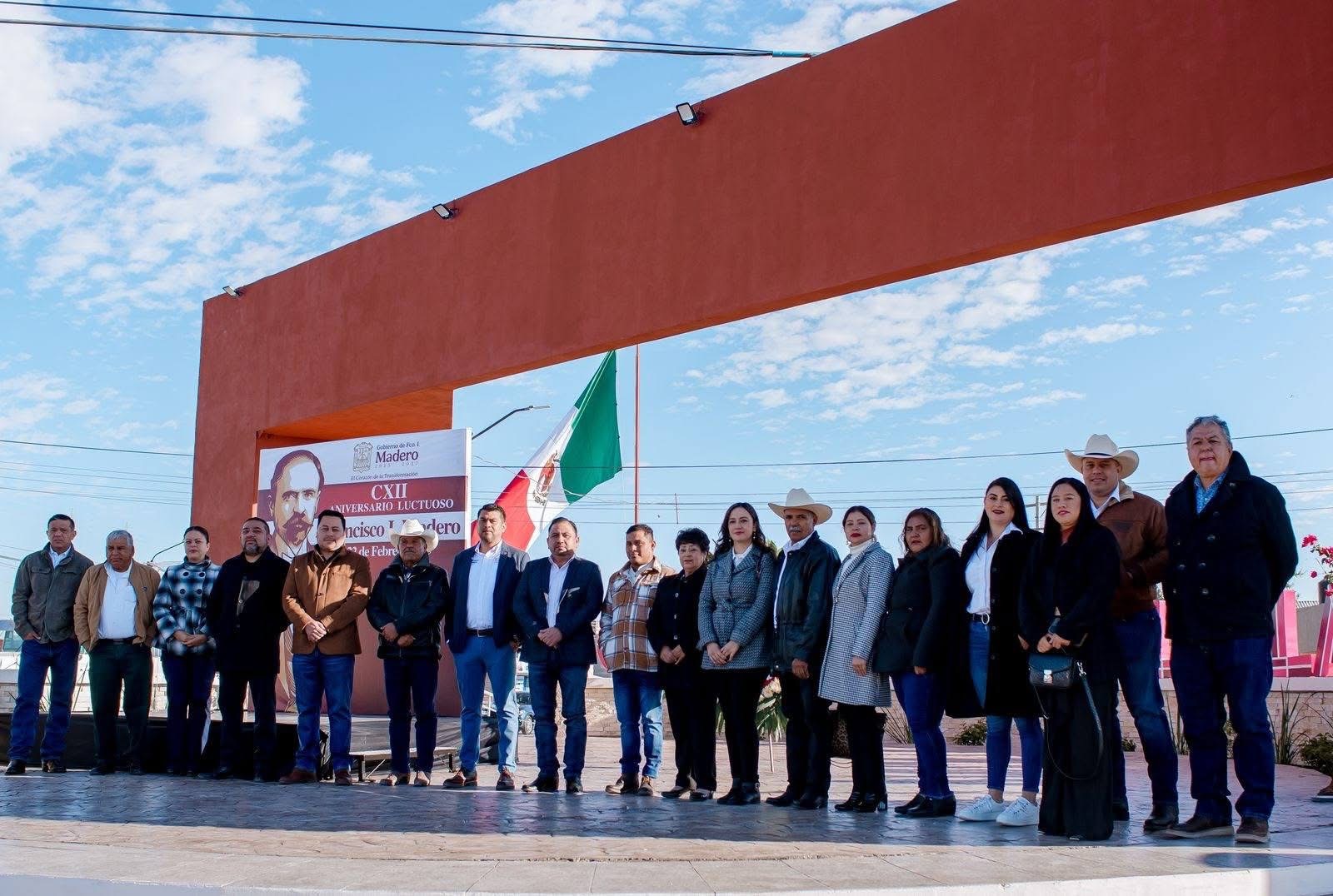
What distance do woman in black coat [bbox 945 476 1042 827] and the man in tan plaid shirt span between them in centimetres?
196

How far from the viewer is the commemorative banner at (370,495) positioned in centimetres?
1069

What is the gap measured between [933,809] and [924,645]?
80 centimetres

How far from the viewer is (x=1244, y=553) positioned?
514cm

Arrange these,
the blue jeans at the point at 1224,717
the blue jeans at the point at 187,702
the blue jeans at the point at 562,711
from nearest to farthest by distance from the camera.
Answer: the blue jeans at the point at 1224,717
the blue jeans at the point at 562,711
the blue jeans at the point at 187,702

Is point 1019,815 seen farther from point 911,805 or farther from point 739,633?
point 739,633

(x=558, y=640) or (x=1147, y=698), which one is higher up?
(x=558, y=640)

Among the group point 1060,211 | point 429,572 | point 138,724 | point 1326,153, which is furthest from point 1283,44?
point 138,724

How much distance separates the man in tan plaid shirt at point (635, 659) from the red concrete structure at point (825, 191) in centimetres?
219

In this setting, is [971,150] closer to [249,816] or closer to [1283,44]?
[1283,44]

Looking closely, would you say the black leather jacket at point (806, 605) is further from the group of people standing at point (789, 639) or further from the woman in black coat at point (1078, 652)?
the woman in black coat at point (1078, 652)

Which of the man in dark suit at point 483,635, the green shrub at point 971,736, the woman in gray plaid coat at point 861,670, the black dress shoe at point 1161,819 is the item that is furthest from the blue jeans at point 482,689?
the green shrub at point 971,736

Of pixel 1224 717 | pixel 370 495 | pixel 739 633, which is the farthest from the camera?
pixel 370 495

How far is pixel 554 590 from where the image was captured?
757 centimetres

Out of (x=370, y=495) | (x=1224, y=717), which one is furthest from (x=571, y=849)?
(x=370, y=495)
